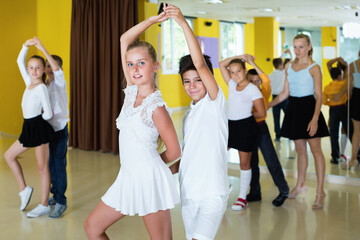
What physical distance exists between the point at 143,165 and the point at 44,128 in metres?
1.94

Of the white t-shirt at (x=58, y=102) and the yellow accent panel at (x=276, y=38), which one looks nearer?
the white t-shirt at (x=58, y=102)

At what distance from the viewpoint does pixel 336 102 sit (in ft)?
16.6

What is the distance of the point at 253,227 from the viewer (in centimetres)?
369

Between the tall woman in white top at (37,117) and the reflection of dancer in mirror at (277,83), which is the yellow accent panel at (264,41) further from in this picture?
the tall woman in white top at (37,117)

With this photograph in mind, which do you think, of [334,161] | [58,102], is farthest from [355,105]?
[58,102]

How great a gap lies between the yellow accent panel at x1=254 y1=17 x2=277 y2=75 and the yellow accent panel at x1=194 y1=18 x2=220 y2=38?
53 cm

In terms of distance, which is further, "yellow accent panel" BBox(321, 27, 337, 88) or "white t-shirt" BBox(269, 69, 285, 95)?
"white t-shirt" BBox(269, 69, 285, 95)

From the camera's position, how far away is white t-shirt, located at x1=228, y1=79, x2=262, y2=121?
13.2 feet

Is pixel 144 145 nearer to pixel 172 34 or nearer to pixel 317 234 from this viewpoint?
pixel 317 234

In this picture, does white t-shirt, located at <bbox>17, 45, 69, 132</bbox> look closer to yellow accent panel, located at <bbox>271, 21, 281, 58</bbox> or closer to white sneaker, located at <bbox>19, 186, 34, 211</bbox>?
white sneaker, located at <bbox>19, 186, 34, 211</bbox>

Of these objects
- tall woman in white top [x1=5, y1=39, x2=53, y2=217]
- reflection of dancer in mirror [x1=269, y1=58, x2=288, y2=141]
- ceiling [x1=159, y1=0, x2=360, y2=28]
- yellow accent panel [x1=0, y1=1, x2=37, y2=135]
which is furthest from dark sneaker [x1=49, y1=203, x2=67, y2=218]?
yellow accent panel [x1=0, y1=1, x2=37, y2=135]

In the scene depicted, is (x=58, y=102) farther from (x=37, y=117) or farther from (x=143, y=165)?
(x=143, y=165)

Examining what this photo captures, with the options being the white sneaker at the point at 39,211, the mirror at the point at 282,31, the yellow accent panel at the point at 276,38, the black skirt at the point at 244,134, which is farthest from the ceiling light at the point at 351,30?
the white sneaker at the point at 39,211

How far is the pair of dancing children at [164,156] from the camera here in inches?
84.1
